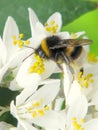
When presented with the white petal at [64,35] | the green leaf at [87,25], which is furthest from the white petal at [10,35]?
the green leaf at [87,25]

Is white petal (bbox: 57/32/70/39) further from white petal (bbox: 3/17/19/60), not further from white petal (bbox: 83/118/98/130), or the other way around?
white petal (bbox: 83/118/98/130)

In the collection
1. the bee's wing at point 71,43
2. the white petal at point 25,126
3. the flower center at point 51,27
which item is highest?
the flower center at point 51,27

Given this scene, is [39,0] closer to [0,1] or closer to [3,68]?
[0,1]

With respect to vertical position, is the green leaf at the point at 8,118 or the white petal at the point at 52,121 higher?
the green leaf at the point at 8,118

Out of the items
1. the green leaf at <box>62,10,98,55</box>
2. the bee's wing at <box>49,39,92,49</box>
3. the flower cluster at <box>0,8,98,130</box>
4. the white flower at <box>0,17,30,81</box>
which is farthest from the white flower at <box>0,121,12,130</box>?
the green leaf at <box>62,10,98,55</box>

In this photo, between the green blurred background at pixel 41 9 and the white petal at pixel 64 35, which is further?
the green blurred background at pixel 41 9

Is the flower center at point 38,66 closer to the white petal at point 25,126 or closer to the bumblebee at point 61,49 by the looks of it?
the bumblebee at point 61,49

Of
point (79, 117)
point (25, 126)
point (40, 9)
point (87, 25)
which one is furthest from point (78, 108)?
point (40, 9)

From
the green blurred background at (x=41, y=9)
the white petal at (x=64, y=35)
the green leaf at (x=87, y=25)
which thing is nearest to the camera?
the white petal at (x=64, y=35)
